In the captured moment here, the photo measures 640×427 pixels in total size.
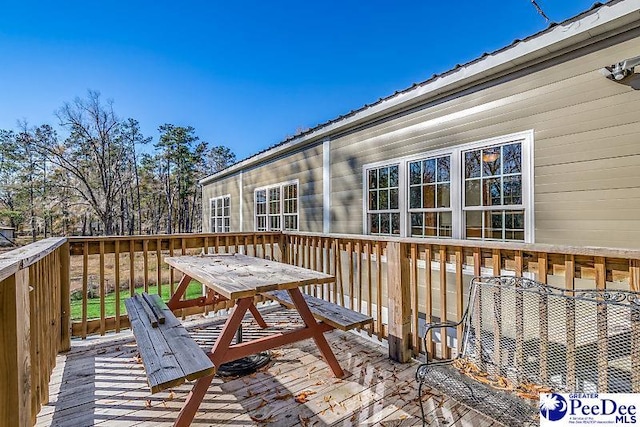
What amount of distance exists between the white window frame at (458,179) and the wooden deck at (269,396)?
2.04 m

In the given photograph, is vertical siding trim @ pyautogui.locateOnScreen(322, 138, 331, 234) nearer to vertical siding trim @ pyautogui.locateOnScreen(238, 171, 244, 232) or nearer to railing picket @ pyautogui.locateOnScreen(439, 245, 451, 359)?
railing picket @ pyautogui.locateOnScreen(439, 245, 451, 359)

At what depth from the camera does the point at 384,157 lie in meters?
5.12

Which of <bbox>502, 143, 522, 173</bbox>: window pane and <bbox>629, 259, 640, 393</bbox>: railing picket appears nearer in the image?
<bbox>629, 259, 640, 393</bbox>: railing picket

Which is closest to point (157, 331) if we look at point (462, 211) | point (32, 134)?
point (462, 211)

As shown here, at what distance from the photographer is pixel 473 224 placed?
4012 mm

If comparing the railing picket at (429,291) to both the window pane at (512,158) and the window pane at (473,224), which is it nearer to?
the window pane at (473,224)

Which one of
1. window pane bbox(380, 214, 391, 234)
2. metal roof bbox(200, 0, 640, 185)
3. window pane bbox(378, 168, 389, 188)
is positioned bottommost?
window pane bbox(380, 214, 391, 234)

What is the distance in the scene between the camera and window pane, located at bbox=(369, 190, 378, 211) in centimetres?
529

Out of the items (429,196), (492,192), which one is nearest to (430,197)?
(429,196)

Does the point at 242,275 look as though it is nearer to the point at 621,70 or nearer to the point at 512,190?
the point at 512,190

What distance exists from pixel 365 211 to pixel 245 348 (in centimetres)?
362

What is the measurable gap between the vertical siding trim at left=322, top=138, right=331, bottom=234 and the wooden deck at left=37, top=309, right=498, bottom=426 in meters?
3.44

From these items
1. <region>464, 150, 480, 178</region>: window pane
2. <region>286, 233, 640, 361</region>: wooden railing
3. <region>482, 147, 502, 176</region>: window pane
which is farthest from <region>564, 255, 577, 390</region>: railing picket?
<region>464, 150, 480, 178</region>: window pane

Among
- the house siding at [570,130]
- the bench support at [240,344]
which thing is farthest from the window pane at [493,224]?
the bench support at [240,344]
